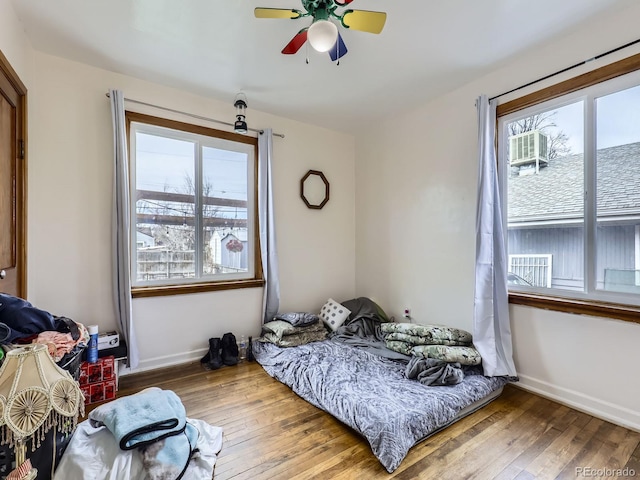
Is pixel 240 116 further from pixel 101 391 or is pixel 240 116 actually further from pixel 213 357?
pixel 101 391

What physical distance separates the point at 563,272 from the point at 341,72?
2.44m

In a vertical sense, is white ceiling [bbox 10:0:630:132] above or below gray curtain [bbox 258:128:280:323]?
above

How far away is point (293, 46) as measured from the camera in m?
1.87

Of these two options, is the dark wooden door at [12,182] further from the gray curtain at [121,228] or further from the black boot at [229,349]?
the black boot at [229,349]

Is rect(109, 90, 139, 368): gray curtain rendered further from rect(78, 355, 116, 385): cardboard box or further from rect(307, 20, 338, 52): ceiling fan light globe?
rect(307, 20, 338, 52): ceiling fan light globe

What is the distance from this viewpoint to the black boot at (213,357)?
2.82 metres

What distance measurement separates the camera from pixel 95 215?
2543 mm

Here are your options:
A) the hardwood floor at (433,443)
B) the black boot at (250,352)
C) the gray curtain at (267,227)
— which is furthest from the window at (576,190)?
the black boot at (250,352)

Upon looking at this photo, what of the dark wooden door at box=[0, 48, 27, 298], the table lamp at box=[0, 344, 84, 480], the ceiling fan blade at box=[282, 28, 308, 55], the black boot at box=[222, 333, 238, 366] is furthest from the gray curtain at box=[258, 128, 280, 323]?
the table lamp at box=[0, 344, 84, 480]

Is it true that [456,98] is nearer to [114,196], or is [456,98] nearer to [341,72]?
[341,72]

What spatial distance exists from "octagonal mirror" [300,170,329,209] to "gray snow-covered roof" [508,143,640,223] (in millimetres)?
2060

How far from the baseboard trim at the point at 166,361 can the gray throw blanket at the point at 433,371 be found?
202cm

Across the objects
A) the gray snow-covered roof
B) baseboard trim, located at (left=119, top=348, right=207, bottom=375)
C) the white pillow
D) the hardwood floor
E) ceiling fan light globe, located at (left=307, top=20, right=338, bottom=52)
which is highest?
ceiling fan light globe, located at (left=307, top=20, right=338, bottom=52)

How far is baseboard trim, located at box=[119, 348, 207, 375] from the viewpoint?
267cm
